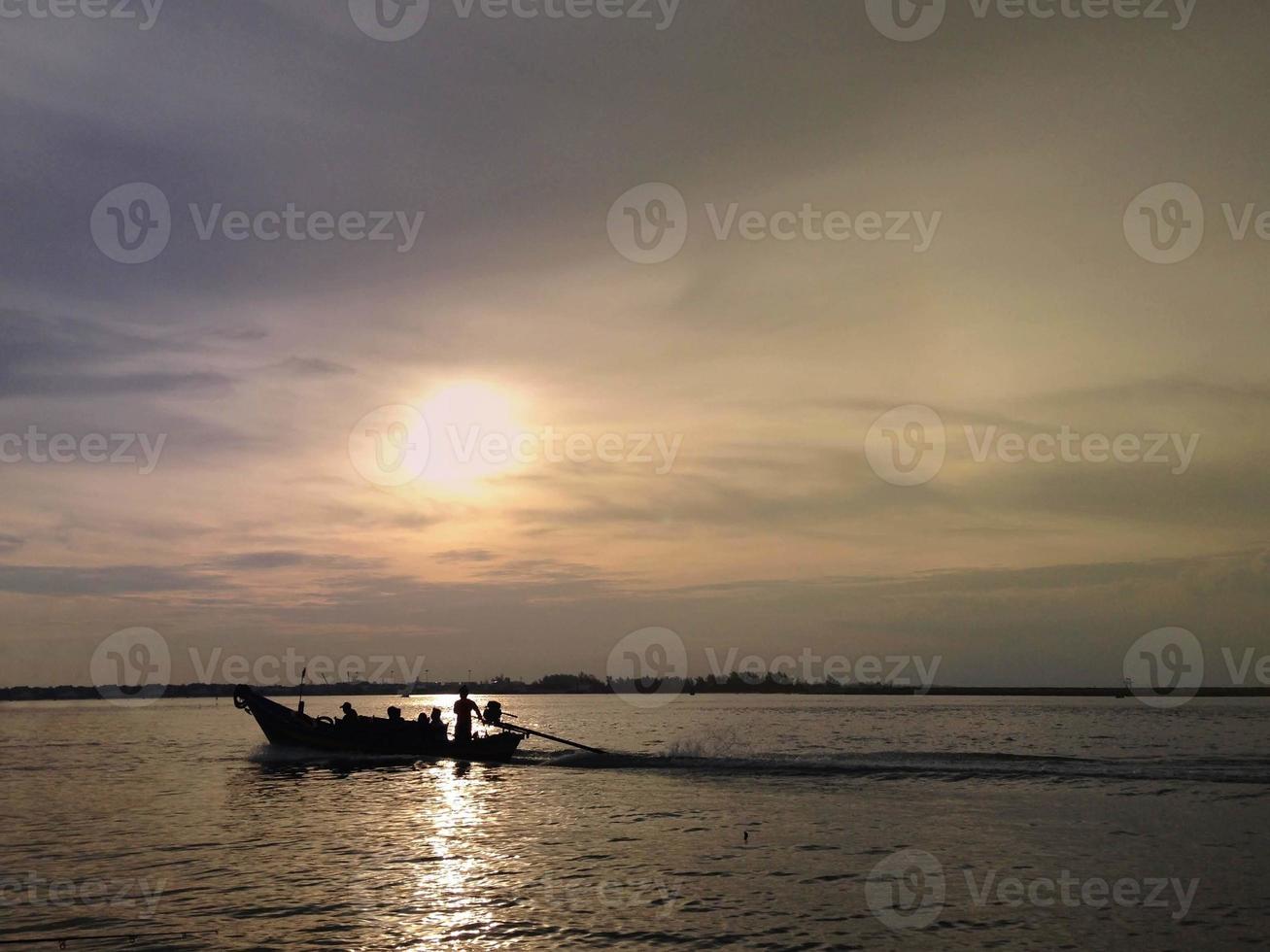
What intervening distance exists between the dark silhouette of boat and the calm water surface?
1069 millimetres

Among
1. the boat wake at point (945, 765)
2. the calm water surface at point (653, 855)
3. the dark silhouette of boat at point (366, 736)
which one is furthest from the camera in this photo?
the dark silhouette of boat at point (366, 736)

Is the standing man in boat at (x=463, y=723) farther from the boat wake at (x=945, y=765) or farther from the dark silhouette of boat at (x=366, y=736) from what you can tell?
the boat wake at (x=945, y=765)

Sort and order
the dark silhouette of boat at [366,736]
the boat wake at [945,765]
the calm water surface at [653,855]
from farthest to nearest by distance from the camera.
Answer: the dark silhouette of boat at [366,736]
the boat wake at [945,765]
the calm water surface at [653,855]

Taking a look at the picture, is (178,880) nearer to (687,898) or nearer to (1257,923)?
(687,898)

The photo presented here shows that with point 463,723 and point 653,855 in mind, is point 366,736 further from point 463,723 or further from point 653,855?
point 653,855

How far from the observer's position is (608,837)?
2503cm

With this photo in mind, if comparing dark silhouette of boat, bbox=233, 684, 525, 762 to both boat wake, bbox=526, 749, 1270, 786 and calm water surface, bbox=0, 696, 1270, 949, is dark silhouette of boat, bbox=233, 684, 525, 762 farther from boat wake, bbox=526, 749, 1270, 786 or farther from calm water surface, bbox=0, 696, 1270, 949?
boat wake, bbox=526, 749, 1270, 786

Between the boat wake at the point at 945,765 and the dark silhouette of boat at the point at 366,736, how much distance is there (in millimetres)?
2637

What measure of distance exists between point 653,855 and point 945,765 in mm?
24587

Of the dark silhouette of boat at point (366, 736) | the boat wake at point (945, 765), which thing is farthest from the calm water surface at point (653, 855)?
the dark silhouette of boat at point (366, 736)

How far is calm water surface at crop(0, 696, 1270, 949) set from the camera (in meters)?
16.5

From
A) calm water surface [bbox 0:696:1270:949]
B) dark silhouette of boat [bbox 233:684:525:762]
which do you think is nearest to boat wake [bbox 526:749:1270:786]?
calm water surface [bbox 0:696:1270:949]

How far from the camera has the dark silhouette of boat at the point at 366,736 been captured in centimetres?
4503

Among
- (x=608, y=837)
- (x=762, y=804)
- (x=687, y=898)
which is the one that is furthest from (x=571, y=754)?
(x=687, y=898)
